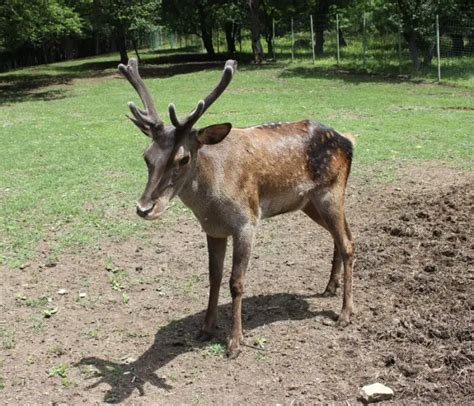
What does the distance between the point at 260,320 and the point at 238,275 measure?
0.67m

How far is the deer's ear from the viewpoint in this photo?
3954 mm

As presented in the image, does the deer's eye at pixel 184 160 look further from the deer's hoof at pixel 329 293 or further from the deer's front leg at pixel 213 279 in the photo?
the deer's hoof at pixel 329 293

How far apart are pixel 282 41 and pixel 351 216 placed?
33.1m

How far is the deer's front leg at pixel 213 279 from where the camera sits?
4.55 m

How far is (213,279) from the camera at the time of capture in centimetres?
461

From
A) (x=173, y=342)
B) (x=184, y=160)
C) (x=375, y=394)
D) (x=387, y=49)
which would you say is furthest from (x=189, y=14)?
(x=375, y=394)

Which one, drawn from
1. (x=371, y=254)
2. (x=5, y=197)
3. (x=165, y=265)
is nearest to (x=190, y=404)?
(x=165, y=265)

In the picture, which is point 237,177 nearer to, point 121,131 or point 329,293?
point 329,293

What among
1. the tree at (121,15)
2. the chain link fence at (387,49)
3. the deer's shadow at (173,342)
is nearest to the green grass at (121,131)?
the chain link fence at (387,49)

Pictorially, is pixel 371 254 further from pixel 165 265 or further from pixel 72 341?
pixel 72 341

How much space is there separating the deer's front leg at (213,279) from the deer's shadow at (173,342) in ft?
0.32

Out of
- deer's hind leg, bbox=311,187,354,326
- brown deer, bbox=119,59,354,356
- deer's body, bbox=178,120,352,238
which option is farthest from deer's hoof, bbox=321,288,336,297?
deer's body, bbox=178,120,352,238

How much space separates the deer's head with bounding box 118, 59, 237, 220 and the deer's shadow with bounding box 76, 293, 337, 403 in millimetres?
1148

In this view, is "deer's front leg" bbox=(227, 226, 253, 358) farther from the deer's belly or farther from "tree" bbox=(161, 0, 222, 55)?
"tree" bbox=(161, 0, 222, 55)
